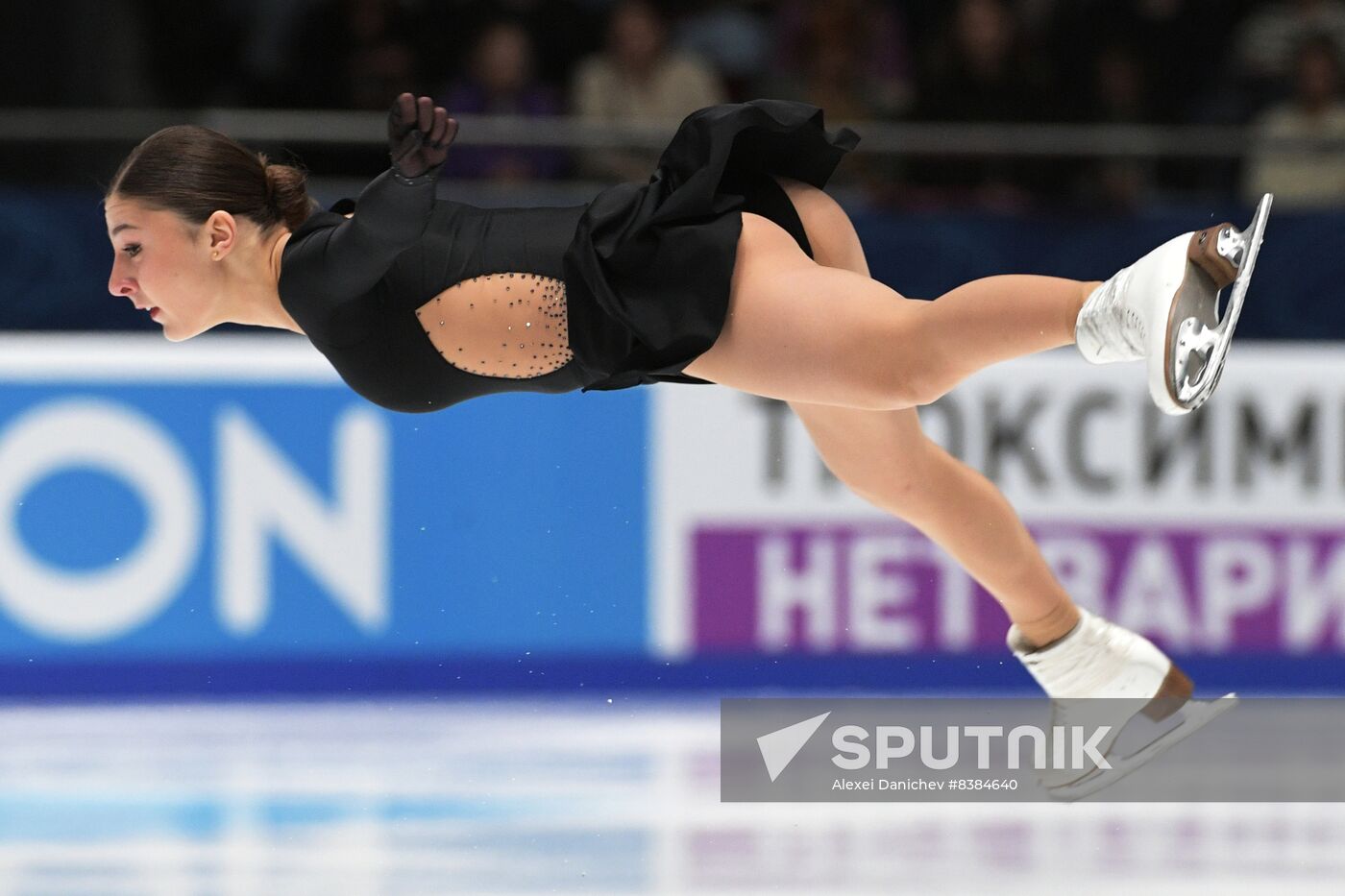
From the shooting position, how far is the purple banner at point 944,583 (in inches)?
212

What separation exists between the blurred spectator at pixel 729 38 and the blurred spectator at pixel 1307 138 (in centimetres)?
172

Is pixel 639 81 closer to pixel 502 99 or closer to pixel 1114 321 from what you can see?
pixel 502 99

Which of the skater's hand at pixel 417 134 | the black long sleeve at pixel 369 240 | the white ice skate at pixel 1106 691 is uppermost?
the skater's hand at pixel 417 134

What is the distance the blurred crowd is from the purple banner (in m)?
1.10

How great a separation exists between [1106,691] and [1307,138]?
2.79 meters

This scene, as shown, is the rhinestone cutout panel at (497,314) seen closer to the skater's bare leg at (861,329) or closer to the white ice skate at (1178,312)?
the skater's bare leg at (861,329)

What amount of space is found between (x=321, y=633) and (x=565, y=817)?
5.47 feet

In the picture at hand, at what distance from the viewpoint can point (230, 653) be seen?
5270 mm

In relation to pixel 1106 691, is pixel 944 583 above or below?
above

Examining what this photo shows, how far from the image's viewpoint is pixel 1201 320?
107 inches

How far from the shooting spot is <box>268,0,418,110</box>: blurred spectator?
6.43m
